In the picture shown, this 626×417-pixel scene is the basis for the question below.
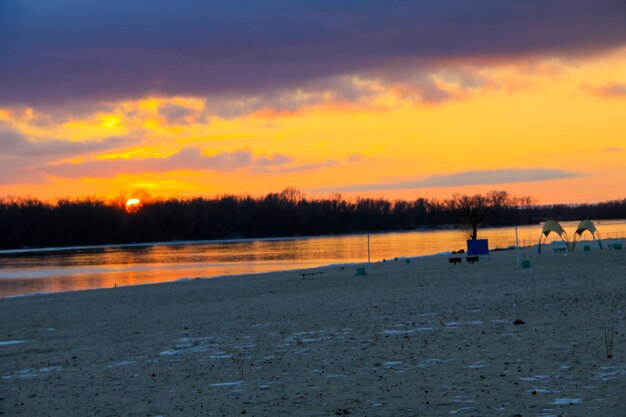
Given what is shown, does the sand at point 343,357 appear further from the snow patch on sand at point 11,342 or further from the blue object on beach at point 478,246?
the blue object on beach at point 478,246

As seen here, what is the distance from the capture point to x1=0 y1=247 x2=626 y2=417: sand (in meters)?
9.18

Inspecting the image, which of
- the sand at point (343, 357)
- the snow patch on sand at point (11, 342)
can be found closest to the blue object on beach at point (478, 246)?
the sand at point (343, 357)

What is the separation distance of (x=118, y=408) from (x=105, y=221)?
156 meters

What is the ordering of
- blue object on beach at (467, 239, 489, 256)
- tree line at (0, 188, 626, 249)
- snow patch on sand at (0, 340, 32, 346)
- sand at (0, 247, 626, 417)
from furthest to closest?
tree line at (0, 188, 626, 249) < blue object on beach at (467, 239, 489, 256) < snow patch on sand at (0, 340, 32, 346) < sand at (0, 247, 626, 417)

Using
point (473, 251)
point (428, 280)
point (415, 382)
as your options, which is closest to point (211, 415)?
point (415, 382)

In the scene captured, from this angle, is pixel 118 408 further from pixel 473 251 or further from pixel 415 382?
pixel 473 251

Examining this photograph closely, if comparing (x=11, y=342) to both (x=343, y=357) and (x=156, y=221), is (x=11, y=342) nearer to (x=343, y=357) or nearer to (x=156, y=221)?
(x=343, y=357)

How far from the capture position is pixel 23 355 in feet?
51.9

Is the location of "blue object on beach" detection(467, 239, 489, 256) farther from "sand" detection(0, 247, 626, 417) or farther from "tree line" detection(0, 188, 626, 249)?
"tree line" detection(0, 188, 626, 249)

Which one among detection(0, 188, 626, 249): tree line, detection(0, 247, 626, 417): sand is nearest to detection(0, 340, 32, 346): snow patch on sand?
detection(0, 247, 626, 417): sand

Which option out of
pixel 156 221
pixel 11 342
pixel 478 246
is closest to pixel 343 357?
pixel 11 342

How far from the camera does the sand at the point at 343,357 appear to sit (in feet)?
30.1

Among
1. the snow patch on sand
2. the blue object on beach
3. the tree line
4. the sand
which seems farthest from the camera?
the tree line

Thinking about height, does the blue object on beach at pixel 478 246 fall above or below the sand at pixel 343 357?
above
